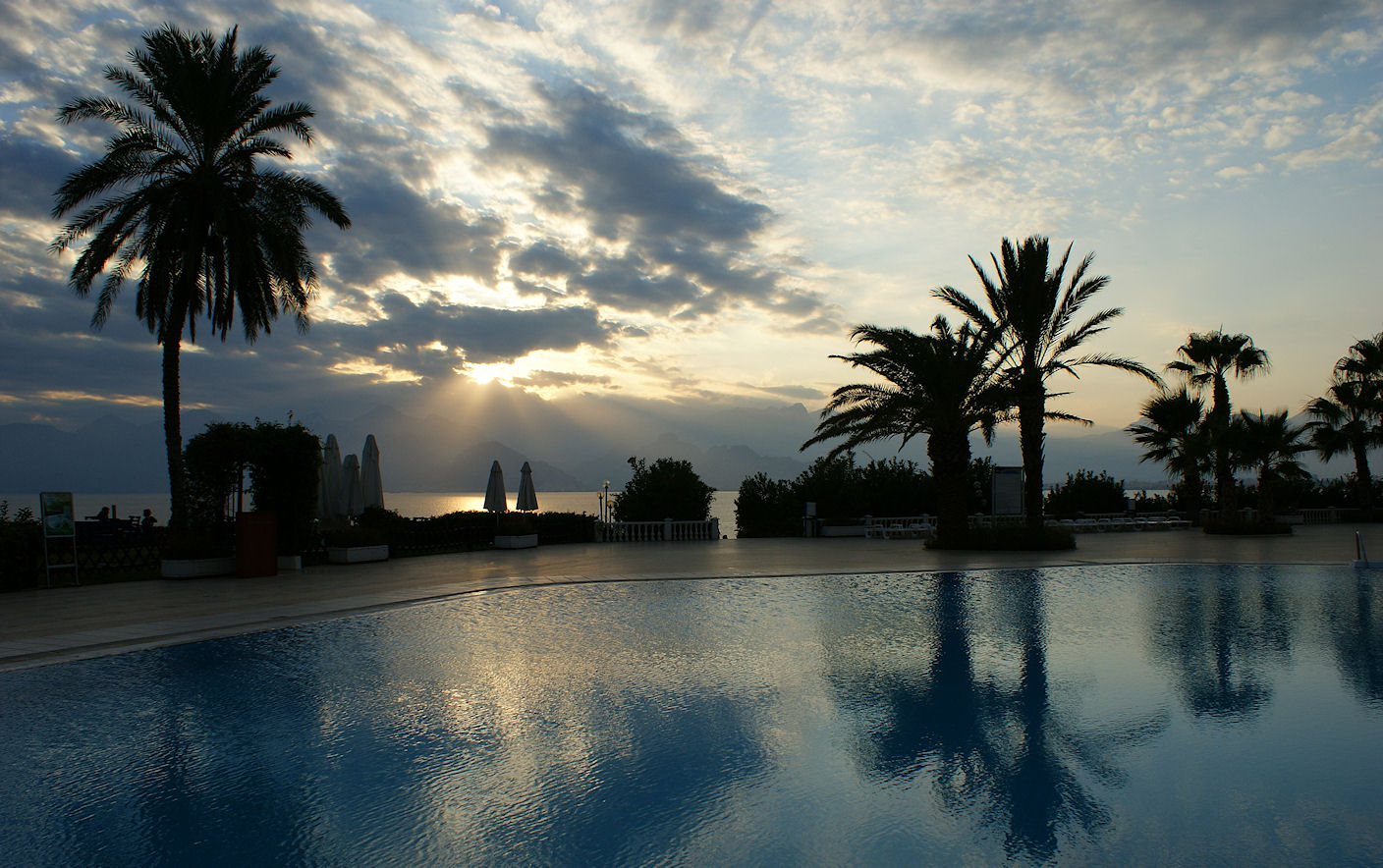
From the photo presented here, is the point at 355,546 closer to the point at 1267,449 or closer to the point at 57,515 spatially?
the point at 57,515

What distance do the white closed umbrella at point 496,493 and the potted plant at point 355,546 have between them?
15.9ft

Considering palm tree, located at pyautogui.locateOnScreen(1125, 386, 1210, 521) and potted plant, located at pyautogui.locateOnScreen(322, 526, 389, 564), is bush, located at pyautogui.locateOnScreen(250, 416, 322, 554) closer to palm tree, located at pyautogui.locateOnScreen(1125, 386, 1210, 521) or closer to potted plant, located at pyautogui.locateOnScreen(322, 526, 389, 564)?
potted plant, located at pyautogui.locateOnScreen(322, 526, 389, 564)

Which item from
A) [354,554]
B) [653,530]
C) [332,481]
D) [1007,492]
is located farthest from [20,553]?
[1007,492]

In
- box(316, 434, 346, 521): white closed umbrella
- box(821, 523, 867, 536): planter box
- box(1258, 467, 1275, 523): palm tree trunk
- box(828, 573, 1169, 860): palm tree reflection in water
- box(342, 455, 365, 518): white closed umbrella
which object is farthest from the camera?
box(1258, 467, 1275, 523): palm tree trunk

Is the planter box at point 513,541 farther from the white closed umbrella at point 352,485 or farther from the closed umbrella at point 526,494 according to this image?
the white closed umbrella at point 352,485

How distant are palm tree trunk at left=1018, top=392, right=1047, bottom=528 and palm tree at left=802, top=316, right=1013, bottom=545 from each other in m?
0.63

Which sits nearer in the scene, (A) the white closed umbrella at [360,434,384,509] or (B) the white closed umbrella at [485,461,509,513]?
(A) the white closed umbrella at [360,434,384,509]

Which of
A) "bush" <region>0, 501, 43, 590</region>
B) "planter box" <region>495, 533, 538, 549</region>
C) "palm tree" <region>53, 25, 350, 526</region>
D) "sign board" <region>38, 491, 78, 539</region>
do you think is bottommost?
"planter box" <region>495, 533, 538, 549</region>

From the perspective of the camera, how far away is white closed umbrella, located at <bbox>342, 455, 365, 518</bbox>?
75.5 ft

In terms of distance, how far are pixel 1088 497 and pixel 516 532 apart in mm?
27047

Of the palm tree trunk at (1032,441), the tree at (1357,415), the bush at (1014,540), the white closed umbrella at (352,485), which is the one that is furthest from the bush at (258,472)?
the tree at (1357,415)

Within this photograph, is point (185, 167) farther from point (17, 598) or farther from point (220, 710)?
point (220, 710)

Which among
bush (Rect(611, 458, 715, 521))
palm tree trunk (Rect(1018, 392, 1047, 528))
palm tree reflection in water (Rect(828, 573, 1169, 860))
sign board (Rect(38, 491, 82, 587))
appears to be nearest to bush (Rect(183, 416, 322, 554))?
sign board (Rect(38, 491, 82, 587))

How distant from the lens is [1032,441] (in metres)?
23.6
